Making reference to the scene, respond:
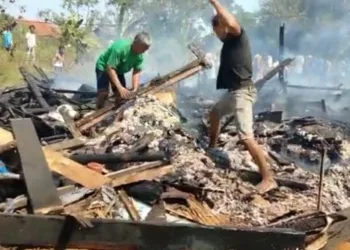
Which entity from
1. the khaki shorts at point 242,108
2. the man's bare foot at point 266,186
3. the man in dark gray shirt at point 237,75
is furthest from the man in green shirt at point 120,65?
the man's bare foot at point 266,186

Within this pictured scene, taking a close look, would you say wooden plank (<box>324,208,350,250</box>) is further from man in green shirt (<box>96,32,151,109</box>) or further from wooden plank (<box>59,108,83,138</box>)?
man in green shirt (<box>96,32,151,109</box>)

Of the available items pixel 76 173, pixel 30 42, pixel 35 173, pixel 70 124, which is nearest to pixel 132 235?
pixel 35 173

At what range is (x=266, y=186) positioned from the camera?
6.84 metres

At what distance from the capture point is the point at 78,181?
5172 millimetres

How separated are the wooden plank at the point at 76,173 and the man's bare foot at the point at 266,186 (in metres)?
1.96

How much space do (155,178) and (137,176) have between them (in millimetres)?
293

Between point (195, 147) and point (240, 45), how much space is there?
4.18ft

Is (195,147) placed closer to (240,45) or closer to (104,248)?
(240,45)

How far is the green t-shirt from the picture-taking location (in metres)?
9.56

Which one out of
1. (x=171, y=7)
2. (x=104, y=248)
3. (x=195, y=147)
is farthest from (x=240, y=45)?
(x=171, y=7)

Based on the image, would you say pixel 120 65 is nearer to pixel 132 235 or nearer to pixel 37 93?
pixel 37 93

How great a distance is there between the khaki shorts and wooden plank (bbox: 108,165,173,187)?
5.50 feet

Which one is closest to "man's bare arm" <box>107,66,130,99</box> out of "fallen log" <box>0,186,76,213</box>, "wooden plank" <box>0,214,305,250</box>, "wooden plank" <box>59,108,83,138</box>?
"wooden plank" <box>59,108,83,138</box>

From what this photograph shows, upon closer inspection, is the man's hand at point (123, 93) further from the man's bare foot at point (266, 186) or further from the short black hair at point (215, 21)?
the man's bare foot at point (266, 186)
